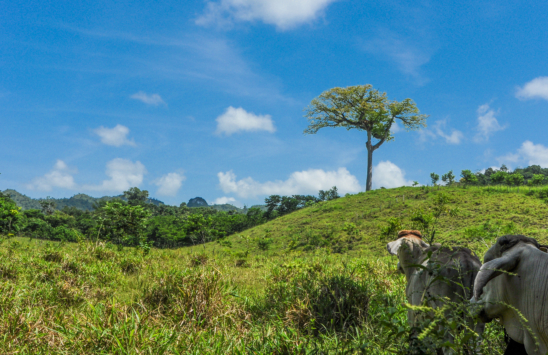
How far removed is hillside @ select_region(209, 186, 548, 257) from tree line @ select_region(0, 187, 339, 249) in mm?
3301

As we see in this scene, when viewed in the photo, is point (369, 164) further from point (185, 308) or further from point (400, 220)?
point (185, 308)

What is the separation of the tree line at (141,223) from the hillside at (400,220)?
3.30 meters

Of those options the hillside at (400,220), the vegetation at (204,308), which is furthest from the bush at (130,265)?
the hillside at (400,220)

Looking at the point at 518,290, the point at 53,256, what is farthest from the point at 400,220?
the point at 518,290

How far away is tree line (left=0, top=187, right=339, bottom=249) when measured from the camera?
14.0 m

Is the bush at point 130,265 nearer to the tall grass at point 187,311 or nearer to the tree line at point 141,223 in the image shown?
the tall grass at point 187,311

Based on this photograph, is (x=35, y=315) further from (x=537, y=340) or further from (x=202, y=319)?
(x=537, y=340)

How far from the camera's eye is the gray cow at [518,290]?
5.29ft

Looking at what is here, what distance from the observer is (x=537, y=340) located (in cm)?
162

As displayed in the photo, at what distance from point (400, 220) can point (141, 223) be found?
12.6 m

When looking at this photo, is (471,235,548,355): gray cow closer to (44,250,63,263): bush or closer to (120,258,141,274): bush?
(120,258,141,274): bush

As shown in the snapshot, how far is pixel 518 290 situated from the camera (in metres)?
1.68

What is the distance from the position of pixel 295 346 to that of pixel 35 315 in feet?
10.4

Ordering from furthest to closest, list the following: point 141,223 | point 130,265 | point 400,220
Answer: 1. point 400,220
2. point 141,223
3. point 130,265
